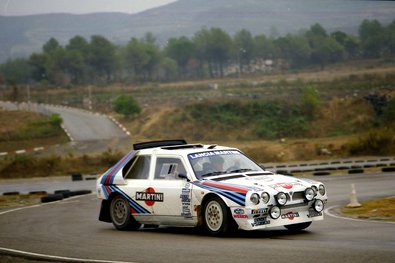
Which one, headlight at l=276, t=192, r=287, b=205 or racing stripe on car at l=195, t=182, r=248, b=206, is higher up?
racing stripe on car at l=195, t=182, r=248, b=206

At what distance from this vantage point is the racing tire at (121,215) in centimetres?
1495

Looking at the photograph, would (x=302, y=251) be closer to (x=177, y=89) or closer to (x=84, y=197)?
(x=84, y=197)

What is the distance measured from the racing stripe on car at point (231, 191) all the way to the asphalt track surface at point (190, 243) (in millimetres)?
598

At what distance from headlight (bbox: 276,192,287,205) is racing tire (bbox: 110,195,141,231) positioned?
336cm

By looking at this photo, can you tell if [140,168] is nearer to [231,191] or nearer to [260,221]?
[231,191]

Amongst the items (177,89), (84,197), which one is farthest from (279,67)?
(84,197)

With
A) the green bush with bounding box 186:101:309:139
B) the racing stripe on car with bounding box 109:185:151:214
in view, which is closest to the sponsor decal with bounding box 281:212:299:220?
the racing stripe on car with bounding box 109:185:151:214

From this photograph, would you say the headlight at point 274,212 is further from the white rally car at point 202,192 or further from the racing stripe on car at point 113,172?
the racing stripe on car at point 113,172

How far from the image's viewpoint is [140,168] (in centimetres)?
1513

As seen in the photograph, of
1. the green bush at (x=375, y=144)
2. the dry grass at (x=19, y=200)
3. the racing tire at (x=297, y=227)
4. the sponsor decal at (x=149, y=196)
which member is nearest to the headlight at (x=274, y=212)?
the racing tire at (x=297, y=227)

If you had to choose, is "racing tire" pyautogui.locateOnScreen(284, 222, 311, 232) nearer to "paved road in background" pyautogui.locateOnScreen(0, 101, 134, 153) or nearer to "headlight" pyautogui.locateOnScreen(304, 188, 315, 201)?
"headlight" pyautogui.locateOnScreen(304, 188, 315, 201)

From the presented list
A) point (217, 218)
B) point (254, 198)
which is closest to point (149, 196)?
point (217, 218)

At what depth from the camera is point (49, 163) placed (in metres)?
48.9

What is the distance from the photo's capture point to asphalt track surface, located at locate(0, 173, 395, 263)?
1027 cm
